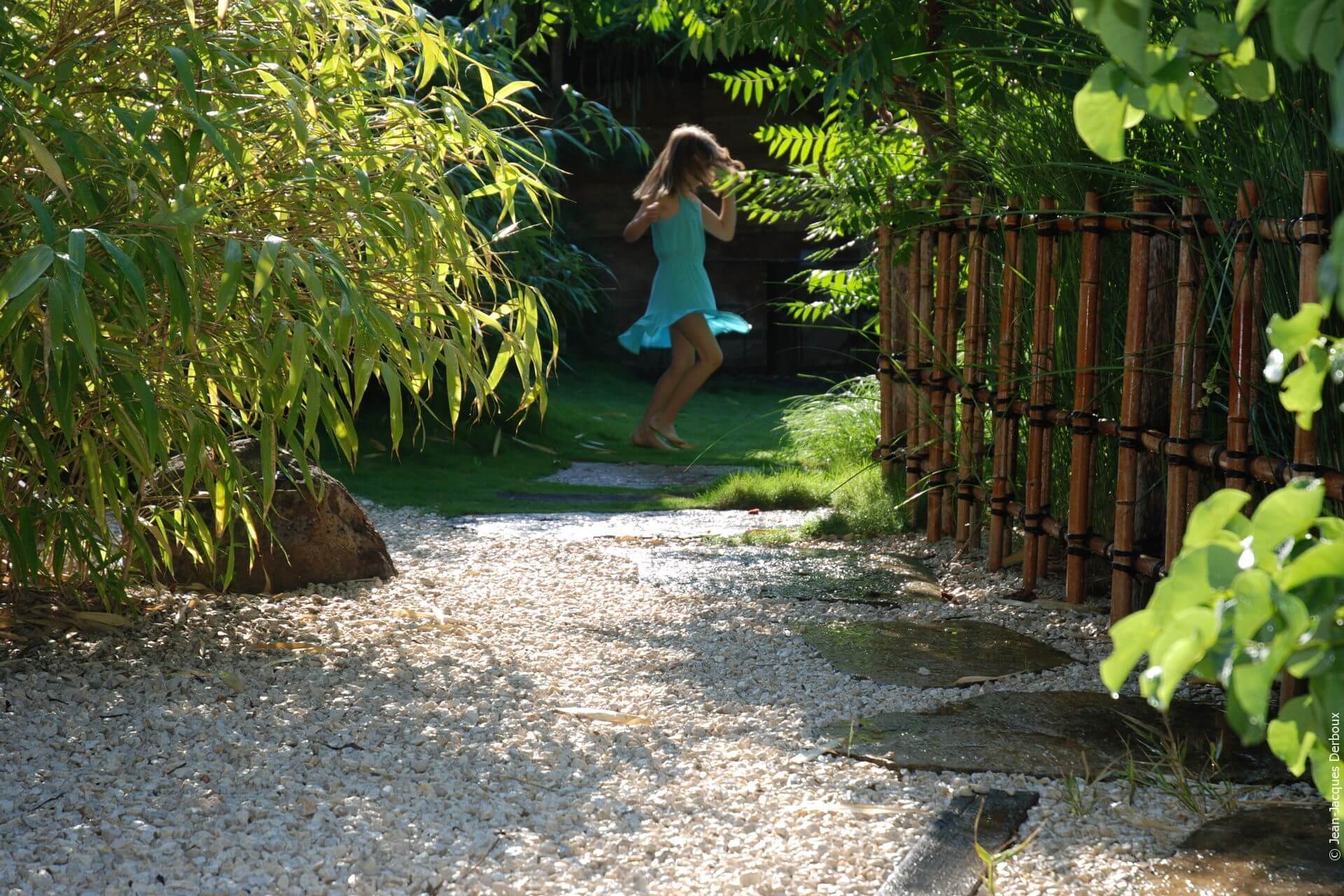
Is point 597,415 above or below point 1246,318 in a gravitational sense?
below

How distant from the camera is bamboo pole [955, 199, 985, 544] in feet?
12.1

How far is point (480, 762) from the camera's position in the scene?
2160 mm

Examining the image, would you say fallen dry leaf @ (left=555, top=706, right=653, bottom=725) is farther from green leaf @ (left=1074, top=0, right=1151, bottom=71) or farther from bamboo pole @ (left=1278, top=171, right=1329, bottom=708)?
green leaf @ (left=1074, top=0, right=1151, bottom=71)

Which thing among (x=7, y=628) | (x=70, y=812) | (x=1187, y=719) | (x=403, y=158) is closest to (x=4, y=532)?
(x=7, y=628)

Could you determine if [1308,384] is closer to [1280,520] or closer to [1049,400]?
[1280,520]

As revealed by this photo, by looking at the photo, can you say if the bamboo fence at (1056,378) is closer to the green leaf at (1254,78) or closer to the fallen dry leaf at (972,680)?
the fallen dry leaf at (972,680)

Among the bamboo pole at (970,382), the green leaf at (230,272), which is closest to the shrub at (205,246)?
the green leaf at (230,272)

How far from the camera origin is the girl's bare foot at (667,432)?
7109mm

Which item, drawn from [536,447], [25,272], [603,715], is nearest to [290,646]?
[603,715]

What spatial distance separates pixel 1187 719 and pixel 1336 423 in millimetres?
602

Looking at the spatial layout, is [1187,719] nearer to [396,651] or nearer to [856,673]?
[856,673]

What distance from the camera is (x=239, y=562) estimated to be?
3.30 meters

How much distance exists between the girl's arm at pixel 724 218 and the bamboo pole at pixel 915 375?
1.83 m

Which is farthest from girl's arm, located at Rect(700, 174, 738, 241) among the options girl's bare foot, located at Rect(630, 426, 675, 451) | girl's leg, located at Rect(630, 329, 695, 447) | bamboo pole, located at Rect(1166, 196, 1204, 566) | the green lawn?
bamboo pole, located at Rect(1166, 196, 1204, 566)
